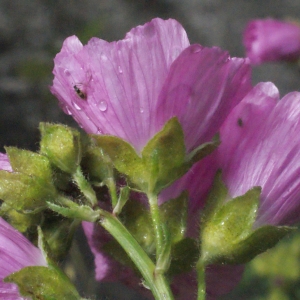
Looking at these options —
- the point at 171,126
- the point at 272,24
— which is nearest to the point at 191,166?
the point at 171,126

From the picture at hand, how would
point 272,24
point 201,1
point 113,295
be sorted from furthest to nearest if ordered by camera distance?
point 201,1
point 113,295
point 272,24

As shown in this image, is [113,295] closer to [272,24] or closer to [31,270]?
[272,24]

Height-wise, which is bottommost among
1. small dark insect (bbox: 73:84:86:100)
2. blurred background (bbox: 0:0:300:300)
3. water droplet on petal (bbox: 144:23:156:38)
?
small dark insect (bbox: 73:84:86:100)

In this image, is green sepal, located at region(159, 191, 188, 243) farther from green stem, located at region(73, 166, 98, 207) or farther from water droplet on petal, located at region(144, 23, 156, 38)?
water droplet on petal, located at region(144, 23, 156, 38)

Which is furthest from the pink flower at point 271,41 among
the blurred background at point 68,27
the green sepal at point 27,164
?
the green sepal at point 27,164

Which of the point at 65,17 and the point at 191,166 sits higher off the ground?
the point at 65,17

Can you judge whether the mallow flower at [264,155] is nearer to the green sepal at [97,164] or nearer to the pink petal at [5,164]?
the green sepal at [97,164]

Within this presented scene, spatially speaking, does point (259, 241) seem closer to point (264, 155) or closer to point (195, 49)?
point (264, 155)

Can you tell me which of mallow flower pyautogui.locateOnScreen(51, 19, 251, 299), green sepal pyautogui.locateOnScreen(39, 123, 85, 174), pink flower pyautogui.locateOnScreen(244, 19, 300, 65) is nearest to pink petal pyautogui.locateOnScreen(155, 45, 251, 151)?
mallow flower pyautogui.locateOnScreen(51, 19, 251, 299)
